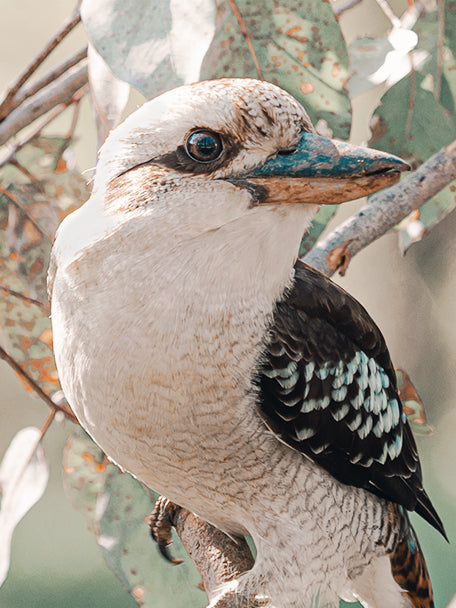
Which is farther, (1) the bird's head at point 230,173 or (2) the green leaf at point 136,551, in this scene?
(2) the green leaf at point 136,551

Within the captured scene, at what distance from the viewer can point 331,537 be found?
3.13 ft

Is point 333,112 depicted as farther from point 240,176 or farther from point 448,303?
point 448,303

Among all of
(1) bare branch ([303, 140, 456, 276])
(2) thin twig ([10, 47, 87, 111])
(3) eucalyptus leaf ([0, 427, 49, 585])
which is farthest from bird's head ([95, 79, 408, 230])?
(3) eucalyptus leaf ([0, 427, 49, 585])

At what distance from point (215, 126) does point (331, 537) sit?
50cm

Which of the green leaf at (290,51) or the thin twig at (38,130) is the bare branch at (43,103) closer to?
the thin twig at (38,130)

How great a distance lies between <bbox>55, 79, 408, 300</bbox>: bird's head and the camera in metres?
0.75

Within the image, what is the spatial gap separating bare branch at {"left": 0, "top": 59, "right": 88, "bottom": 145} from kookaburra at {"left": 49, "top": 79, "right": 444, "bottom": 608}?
0.53 m

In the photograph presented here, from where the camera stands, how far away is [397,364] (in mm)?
2818

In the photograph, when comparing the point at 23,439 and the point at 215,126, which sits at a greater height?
the point at 215,126

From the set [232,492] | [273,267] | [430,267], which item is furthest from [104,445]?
[430,267]

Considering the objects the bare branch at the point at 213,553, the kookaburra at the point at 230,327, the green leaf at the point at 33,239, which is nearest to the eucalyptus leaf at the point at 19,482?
the green leaf at the point at 33,239

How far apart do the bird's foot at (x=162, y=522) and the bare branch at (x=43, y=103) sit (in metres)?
0.65

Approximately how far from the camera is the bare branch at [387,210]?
47.8 inches

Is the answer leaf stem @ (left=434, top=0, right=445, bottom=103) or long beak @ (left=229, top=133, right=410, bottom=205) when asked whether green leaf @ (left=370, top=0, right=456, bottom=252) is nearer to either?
leaf stem @ (left=434, top=0, right=445, bottom=103)
